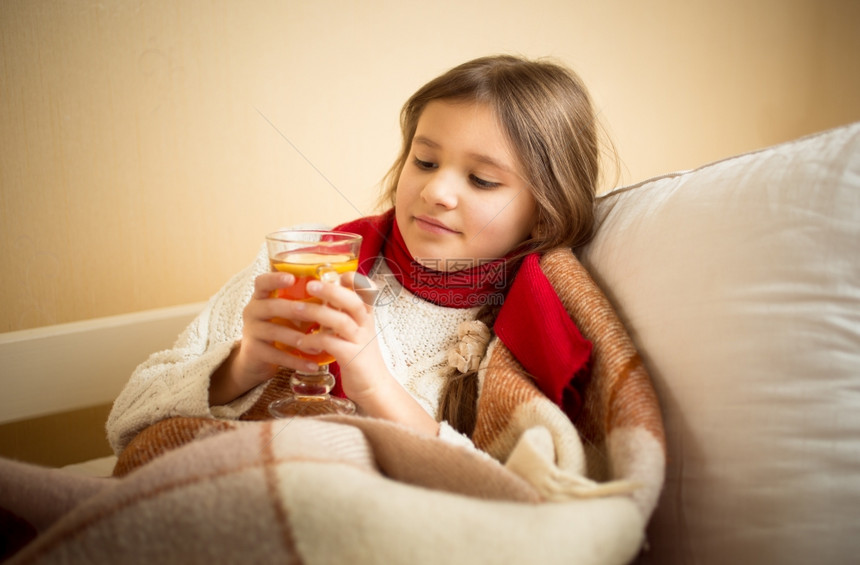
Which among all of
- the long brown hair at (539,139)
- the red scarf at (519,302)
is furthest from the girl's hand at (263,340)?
the long brown hair at (539,139)

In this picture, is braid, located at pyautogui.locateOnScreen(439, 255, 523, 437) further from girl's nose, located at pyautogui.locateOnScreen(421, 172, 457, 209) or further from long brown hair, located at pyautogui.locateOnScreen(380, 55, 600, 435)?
girl's nose, located at pyautogui.locateOnScreen(421, 172, 457, 209)

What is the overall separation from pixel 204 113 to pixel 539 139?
623mm

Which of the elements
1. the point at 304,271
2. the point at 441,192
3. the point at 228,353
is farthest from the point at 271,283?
the point at 441,192

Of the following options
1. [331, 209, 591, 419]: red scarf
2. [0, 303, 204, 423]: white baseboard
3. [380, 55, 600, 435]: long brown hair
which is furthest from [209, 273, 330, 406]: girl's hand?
[0, 303, 204, 423]: white baseboard

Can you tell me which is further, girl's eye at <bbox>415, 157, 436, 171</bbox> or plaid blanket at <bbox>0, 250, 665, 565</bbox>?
girl's eye at <bbox>415, 157, 436, 171</bbox>

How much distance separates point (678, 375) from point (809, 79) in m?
1.61

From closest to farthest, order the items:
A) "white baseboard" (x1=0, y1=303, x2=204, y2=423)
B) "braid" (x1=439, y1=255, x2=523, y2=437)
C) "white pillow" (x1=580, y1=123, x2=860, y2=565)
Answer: "white pillow" (x1=580, y1=123, x2=860, y2=565), "braid" (x1=439, y1=255, x2=523, y2=437), "white baseboard" (x1=0, y1=303, x2=204, y2=423)

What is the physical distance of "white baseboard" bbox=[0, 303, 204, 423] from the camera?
0.96 metres

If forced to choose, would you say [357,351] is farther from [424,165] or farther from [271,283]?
[424,165]

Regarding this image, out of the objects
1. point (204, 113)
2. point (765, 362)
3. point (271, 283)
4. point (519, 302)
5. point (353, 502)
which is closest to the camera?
point (353, 502)

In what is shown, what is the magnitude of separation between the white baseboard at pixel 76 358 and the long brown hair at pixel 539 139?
0.59 m

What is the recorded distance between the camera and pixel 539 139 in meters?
0.90

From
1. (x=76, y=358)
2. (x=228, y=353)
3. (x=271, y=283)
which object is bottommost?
(x=76, y=358)

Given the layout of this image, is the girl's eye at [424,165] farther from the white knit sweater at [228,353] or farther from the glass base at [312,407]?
the glass base at [312,407]
